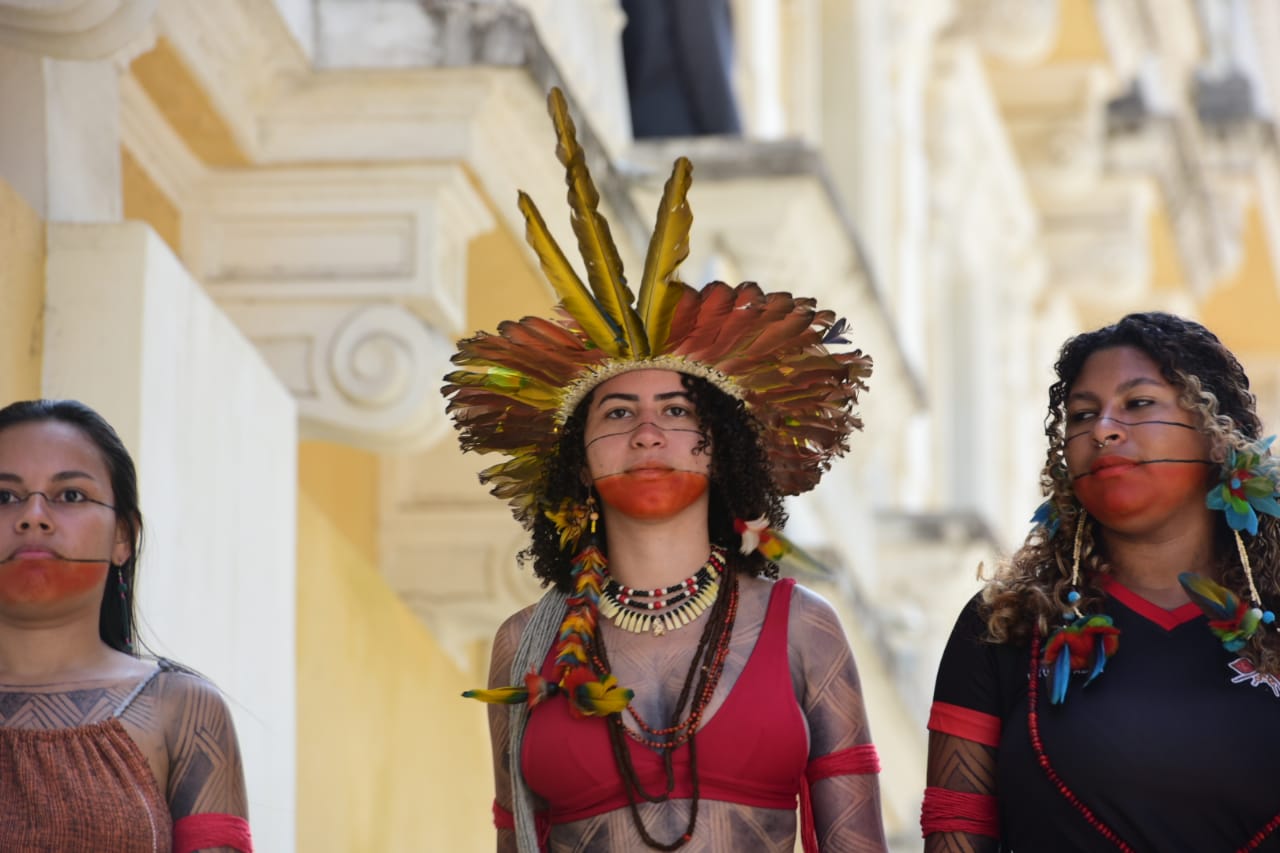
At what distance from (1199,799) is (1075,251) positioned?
14988 millimetres

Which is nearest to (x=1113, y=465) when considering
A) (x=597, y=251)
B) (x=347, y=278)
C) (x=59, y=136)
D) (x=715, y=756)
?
(x=715, y=756)

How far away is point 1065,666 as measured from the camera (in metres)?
4.86

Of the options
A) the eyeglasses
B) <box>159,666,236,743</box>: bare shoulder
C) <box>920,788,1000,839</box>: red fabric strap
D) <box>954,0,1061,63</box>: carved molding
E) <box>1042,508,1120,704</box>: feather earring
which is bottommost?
<box>920,788,1000,839</box>: red fabric strap

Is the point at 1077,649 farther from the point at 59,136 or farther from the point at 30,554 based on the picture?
the point at 59,136

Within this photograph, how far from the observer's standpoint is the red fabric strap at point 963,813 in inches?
193

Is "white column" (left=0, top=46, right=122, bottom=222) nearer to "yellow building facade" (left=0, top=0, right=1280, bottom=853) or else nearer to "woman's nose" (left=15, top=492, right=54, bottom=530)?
"yellow building facade" (left=0, top=0, right=1280, bottom=853)

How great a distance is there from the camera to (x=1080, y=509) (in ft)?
16.6

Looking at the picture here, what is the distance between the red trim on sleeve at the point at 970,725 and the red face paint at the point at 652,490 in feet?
1.81

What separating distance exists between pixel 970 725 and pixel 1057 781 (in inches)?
8.4

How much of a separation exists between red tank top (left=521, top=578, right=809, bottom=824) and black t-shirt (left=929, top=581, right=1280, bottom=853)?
0.27 metres

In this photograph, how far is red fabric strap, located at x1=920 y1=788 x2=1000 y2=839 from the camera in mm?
4895

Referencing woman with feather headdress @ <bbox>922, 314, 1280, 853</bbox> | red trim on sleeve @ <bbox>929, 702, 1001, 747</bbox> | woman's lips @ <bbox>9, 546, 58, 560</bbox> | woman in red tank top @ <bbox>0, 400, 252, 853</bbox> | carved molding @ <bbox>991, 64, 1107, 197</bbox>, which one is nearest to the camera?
woman in red tank top @ <bbox>0, 400, 252, 853</bbox>

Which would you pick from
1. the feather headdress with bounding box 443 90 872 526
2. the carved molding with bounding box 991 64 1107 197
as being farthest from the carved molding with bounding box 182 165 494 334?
the carved molding with bounding box 991 64 1107 197

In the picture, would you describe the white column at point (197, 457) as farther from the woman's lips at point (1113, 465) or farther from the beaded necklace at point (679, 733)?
the woman's lips at point (1113, 465)
